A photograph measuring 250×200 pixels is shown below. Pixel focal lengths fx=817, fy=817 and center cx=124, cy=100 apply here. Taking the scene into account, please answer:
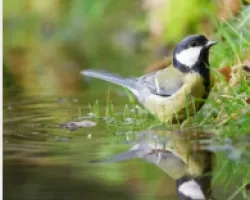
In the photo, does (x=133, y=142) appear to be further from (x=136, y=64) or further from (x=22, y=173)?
(x=136, y=64)

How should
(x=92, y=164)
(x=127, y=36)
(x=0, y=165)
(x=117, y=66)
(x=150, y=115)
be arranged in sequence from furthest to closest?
(x=127, y=36) < (x=117, y=66) < (x=150, y=115) < (x=0, y=165) < (x=92, y=164)

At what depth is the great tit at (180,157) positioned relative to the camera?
1.45 metres

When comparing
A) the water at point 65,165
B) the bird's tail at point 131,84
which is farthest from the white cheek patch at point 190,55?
the water at point 65,165

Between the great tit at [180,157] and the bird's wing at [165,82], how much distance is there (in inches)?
4.3

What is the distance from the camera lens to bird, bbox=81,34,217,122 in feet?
6.11

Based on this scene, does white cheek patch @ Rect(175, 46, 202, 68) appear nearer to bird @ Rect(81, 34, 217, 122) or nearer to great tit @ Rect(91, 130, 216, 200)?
bird @ Rect(81, 34, 217, 122)

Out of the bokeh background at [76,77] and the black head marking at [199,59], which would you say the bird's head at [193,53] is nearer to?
the black head marking at [199,59]

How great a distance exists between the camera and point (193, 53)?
6.21 ft

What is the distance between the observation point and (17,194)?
1.52m

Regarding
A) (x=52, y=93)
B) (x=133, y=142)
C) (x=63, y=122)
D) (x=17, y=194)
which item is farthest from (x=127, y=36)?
→ (x=17, y=194)

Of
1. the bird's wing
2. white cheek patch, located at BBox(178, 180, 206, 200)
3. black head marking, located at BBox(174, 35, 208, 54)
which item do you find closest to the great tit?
white cheek patch, located at BBox(178, 180, 206, 200)

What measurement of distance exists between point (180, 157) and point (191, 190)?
0.22m

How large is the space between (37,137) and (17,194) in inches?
13.1

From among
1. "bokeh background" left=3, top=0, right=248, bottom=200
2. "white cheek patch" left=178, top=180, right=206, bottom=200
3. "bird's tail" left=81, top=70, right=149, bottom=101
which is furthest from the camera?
"bird's tail" left=81, top=70, right=149, bottom=101
